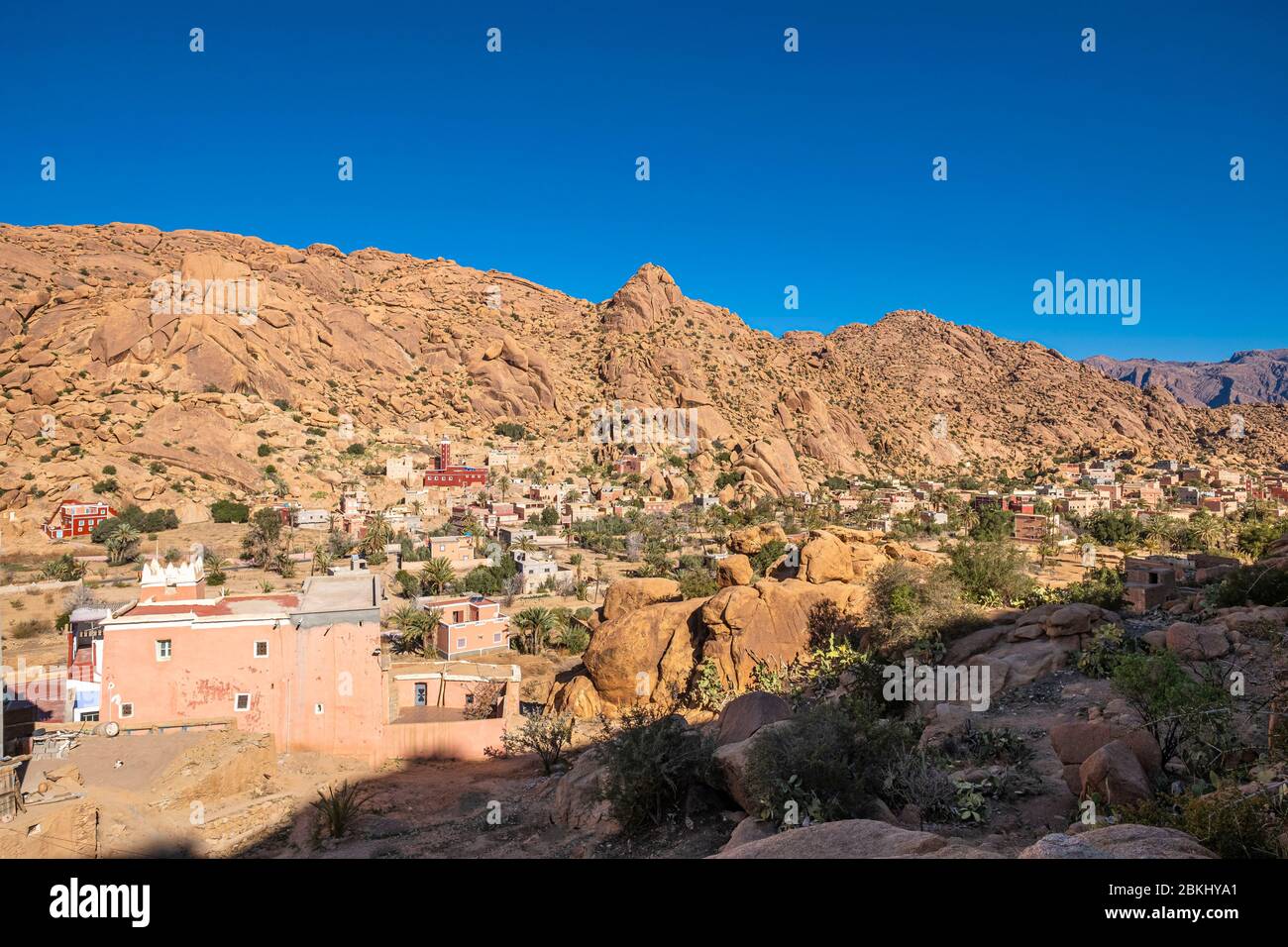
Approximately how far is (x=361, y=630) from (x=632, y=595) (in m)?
7.28

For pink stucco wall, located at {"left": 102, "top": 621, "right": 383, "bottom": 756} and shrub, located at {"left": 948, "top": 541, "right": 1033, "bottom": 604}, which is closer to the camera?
pink stucco wall, located at {"left": 102, "top": 621, "right": 383, "bottom": 756}

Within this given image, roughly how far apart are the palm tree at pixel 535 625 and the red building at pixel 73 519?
113 ft

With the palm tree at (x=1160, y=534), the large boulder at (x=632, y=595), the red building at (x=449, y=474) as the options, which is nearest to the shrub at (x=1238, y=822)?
the large boulder at (x=632, y=595)

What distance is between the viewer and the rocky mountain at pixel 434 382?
2304 inches

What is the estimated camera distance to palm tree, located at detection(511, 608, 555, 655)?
3045 cm

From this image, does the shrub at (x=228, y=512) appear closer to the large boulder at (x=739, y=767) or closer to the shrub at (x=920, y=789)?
the large boulder at (x=739, y=767)

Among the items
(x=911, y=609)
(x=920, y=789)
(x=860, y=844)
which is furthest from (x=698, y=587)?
(x=860, y=844)

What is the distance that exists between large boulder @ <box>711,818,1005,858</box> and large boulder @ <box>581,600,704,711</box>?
42.1 ft

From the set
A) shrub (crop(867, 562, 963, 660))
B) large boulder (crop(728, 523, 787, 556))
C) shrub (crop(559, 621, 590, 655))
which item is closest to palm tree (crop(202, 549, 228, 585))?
shrub (crop(559, 621, 590, 655))

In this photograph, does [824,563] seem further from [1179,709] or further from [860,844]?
[860,844]

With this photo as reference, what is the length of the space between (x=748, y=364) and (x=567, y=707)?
9199 centimetres

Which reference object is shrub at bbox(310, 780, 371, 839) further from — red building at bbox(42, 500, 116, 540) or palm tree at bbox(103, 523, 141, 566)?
red building at bbox(42, 500, 116, 540)
